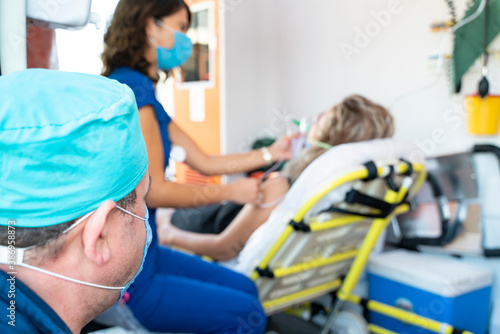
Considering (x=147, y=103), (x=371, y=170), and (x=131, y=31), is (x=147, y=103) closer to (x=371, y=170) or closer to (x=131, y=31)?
(x=131, y=31)

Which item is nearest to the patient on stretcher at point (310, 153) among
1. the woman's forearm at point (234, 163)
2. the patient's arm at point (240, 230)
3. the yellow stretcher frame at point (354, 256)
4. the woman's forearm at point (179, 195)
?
the patient's arm at point (240, 230)

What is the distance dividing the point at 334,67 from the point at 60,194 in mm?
2651

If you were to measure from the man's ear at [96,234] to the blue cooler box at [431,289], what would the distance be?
152 centimetres

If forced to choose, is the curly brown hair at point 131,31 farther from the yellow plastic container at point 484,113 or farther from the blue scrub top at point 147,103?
the yellow plastic container at point 484,113

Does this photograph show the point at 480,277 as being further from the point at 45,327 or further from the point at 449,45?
the point at 45,327

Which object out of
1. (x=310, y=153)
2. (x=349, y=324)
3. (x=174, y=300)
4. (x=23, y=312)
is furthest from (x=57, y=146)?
(x=349, y=324)

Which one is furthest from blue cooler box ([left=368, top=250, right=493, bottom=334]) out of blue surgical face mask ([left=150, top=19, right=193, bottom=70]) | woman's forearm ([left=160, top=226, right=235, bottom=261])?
blue surgical face mask ([left=150, top=19, right=193, bottom=70])

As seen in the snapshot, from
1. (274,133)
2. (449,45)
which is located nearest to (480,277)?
(449,45)

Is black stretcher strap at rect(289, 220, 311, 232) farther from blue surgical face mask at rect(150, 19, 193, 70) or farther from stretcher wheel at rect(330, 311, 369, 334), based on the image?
blue surgical face mask at rect(150, 19, 193, 70)

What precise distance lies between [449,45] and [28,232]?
7.63ft

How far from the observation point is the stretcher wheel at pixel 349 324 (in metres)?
1.91

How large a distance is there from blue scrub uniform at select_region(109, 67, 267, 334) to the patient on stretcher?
48 cm

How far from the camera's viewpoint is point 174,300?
51.5 inches

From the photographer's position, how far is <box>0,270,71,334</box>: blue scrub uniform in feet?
1.85
